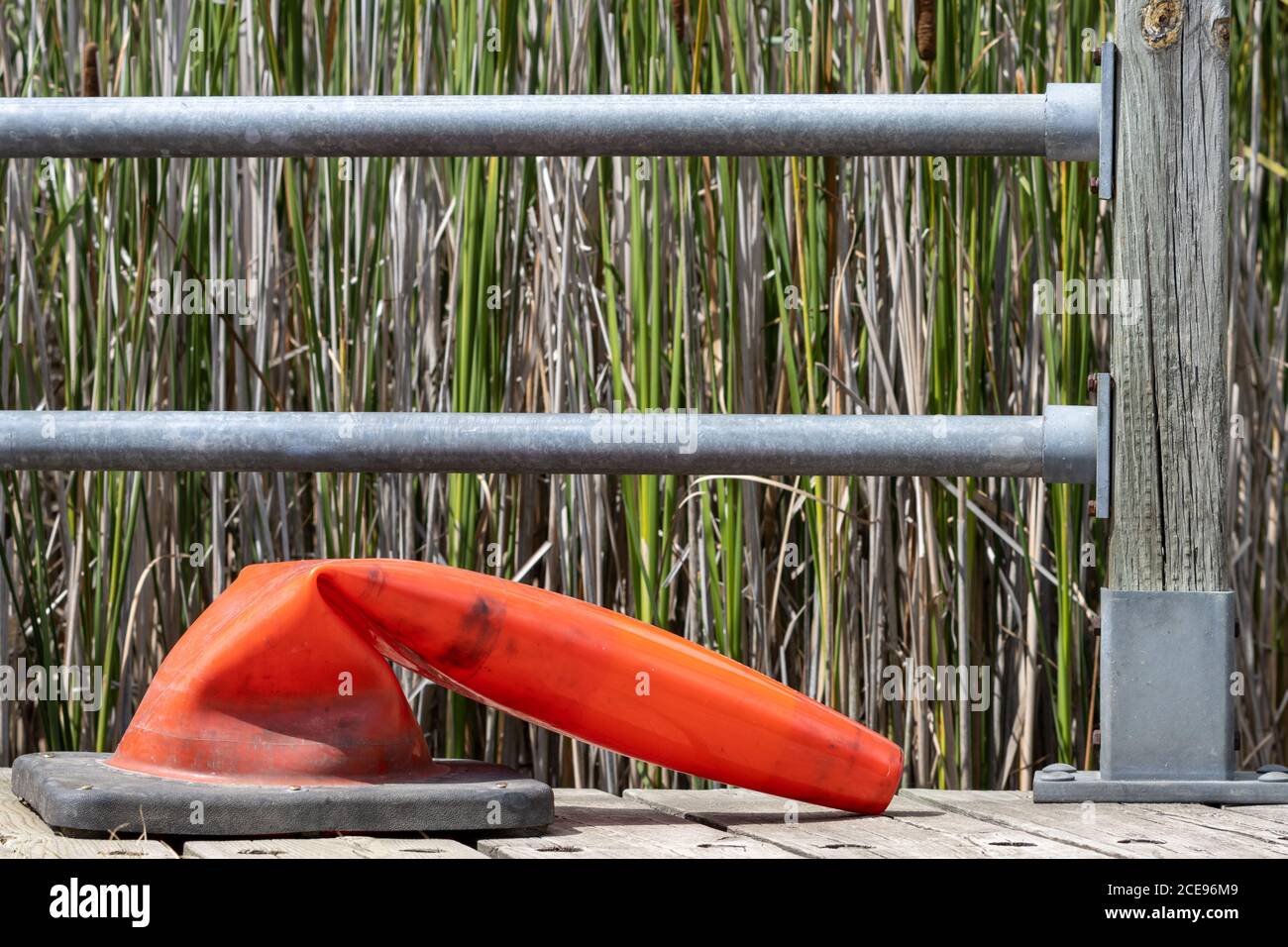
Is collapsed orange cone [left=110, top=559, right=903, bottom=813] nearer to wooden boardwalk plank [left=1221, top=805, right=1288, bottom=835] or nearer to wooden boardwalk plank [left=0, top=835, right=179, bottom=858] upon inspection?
wooden boardwalk plank [left=0, top=835, right=179, bottom=858]

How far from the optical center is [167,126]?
135 centimetres

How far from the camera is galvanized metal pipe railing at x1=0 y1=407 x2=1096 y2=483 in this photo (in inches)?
48.9

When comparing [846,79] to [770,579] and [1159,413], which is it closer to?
[770,579]

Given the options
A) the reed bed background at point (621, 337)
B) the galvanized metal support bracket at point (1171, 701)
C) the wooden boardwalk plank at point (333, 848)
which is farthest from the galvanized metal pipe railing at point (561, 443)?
the reed bed background at point (621, 337)

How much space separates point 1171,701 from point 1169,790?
7 cm

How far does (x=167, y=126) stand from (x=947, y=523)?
3.66 ft

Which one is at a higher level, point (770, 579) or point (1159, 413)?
point (1159, 413)

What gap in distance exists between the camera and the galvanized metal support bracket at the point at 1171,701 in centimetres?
124

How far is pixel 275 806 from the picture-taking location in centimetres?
105

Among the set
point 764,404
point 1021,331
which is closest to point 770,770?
point 764,404

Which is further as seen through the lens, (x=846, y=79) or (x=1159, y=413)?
(x=846, y=79)

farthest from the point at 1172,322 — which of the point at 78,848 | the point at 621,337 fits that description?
the point at 621,337

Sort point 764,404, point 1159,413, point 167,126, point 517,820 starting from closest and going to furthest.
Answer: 1. point 517,820
2. point 1159,413
3. point 167,126
4. point 764,404

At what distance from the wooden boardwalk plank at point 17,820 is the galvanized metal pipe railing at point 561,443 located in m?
0.26
